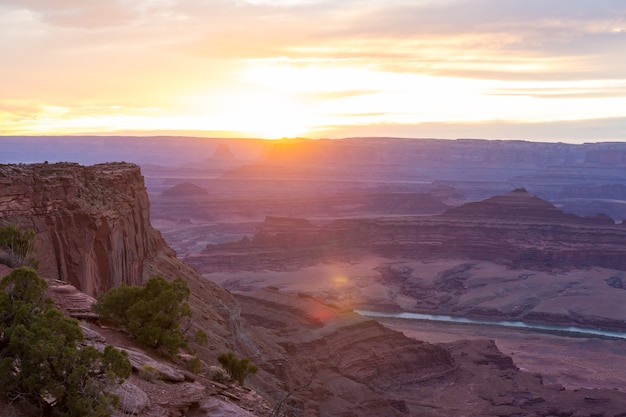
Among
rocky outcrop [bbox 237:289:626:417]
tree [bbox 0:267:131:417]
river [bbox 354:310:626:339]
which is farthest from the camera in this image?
river [bbox 354:310:626:339]

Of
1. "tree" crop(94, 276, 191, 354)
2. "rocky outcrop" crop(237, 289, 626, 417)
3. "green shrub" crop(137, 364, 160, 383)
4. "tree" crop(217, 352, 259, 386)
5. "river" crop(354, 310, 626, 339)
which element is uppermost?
"tree" crop(94, 276, 191, 354)

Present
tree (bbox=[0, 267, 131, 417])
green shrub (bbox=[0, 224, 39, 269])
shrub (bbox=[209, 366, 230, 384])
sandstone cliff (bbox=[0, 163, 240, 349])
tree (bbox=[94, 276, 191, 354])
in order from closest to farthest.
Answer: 1. tree (bbox=[0, 267, 131, 417])
2. tree (bbox=[94, 276, 191, 354])
3. shrub (bbox=[209, 366, 230, 384])
4. green shrub (bbox=[0, 224, 39, 269])
5. sandstone cliff (bbox=[0, 163, 240, 349])

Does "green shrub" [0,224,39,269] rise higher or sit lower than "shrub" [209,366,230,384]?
higher

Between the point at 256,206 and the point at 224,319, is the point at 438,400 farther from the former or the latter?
the point at 256,206

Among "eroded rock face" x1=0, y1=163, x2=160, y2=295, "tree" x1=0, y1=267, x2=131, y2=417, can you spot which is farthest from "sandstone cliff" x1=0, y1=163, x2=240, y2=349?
"tree" x1=0, y1=267, x2=131, y2=417

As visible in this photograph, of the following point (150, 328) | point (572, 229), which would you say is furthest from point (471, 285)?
point (150, 328)

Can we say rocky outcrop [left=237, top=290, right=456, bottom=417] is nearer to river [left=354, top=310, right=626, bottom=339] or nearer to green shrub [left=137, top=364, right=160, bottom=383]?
green shrub [left=137, top=364, right=160, bottom=383]
